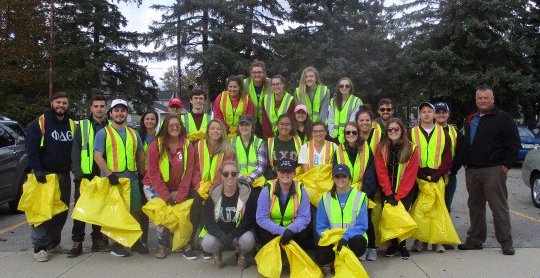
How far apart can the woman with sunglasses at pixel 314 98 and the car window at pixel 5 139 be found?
5.10 m

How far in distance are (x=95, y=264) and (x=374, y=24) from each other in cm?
2293

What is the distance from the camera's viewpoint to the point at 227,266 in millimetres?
5398

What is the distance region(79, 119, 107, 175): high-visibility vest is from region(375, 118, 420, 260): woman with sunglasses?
3391mm

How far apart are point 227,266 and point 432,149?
9.22 feet

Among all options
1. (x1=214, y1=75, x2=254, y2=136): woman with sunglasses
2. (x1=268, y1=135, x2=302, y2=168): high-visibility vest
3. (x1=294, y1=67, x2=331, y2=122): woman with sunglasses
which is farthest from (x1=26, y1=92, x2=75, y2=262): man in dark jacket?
(x1=294, y1=67, x2=331, y2=122): woman with sunglasses

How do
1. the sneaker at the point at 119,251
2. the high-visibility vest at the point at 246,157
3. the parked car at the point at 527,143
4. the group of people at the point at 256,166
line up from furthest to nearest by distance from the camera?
1. the parked car at the point at 527,143
2. the high-visibility vest at the point at 246,157
3. the sneaker at the point at 119,251
4. the group of people at the point at 256,166

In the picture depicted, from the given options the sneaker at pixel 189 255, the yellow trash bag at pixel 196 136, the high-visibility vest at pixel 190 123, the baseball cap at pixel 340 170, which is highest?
the high-visibility vest at pixel 190 123

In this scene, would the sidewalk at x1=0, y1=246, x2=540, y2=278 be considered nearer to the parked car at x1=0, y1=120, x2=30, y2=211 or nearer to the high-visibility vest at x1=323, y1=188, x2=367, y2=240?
the high-visibility vest at x1=323, y1=188, x2=367, y2=240

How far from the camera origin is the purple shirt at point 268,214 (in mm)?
5066

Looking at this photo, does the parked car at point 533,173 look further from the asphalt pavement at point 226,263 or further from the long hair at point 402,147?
the long hair at point 402,147

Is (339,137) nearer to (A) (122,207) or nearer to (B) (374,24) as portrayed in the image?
(A) (122,207)

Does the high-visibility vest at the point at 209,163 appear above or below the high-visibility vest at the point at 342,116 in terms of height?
below

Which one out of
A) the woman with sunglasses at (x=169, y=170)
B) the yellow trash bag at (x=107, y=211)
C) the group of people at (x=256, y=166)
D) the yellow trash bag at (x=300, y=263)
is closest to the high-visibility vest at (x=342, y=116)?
the group of people at (x=256, y=166)

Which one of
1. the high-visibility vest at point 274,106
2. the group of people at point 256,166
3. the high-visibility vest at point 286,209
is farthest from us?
the high-visibility vest at point 274,106
